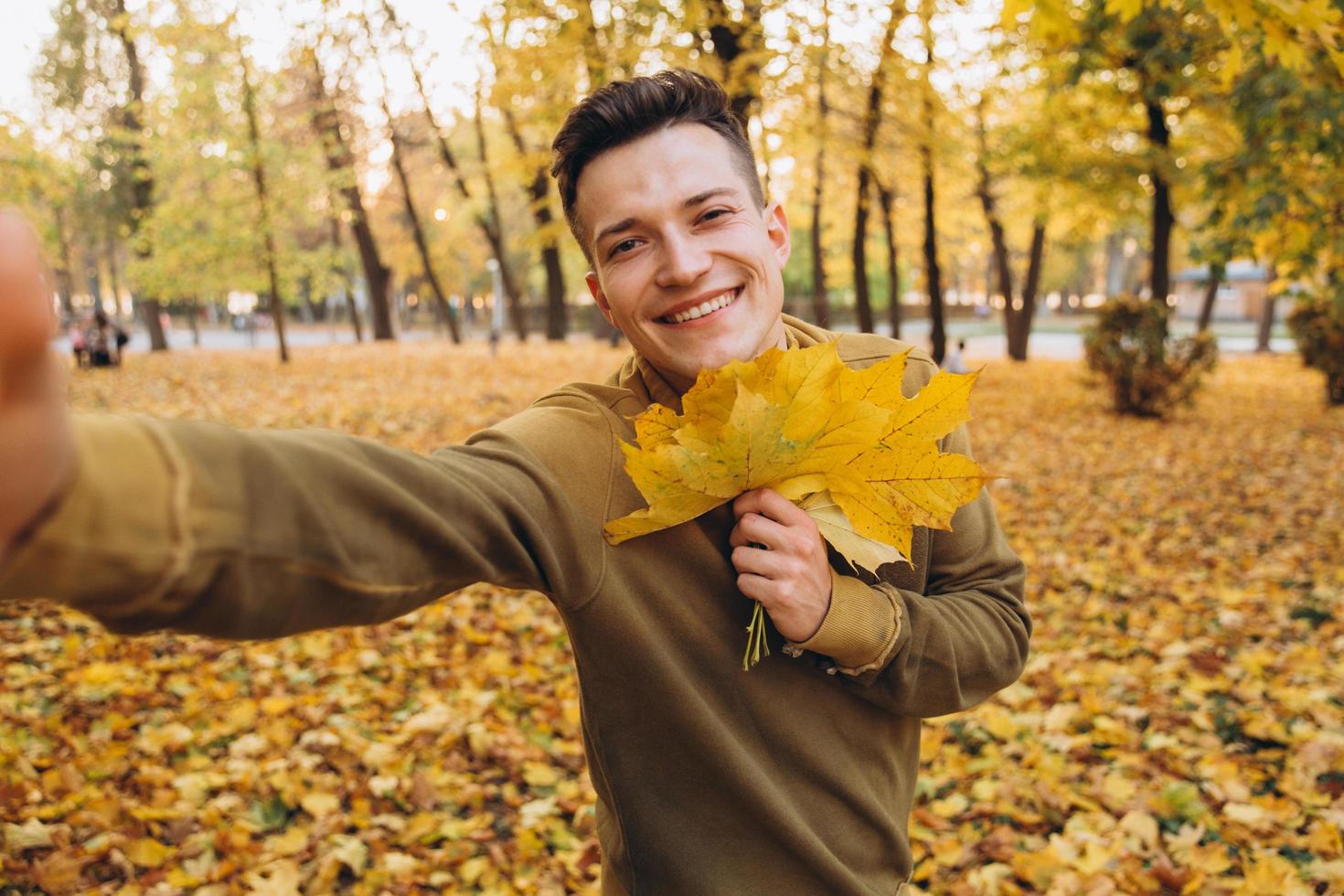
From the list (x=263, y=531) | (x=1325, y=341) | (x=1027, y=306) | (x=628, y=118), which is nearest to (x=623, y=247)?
(x=628, y=118)

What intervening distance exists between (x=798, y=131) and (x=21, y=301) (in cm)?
1190

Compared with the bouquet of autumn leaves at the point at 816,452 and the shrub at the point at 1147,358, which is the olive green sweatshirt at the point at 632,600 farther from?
the shrub at the point at 1147,358

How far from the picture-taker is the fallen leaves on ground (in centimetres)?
309

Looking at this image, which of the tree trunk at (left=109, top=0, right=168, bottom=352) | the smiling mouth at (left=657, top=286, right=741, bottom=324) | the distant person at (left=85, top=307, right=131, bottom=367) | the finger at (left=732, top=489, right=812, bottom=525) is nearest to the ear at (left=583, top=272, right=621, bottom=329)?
the smiling mouth at (left=657, top=286, right=741, bottom=324)

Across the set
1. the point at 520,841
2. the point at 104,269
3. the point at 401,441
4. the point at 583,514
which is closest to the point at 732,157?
the point at 583,514

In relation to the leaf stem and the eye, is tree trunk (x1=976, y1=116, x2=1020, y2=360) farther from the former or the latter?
the leaf stem

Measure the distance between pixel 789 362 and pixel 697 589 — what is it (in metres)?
0.41

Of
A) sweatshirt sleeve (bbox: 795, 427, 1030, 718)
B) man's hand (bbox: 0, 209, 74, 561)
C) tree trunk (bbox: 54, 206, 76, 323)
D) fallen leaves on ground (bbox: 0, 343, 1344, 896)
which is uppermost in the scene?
tree trunk (bbox: 54, 206, 76, 323)

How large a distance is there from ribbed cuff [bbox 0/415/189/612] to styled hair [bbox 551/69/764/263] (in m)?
0.93

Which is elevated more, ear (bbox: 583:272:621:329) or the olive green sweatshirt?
ear (bbox: 583:272:621:329)

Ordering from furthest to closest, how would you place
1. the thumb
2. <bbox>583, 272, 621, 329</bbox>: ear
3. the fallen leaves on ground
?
the fallen leaves on ground < <bbox>583, 272, 621, 329</bbox>: ear < the thumb

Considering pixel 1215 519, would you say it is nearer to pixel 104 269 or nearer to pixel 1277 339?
pixel 1277 339

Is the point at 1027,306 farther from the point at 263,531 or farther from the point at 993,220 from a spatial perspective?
the point at 263,531

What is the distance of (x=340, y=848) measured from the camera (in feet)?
10.3
